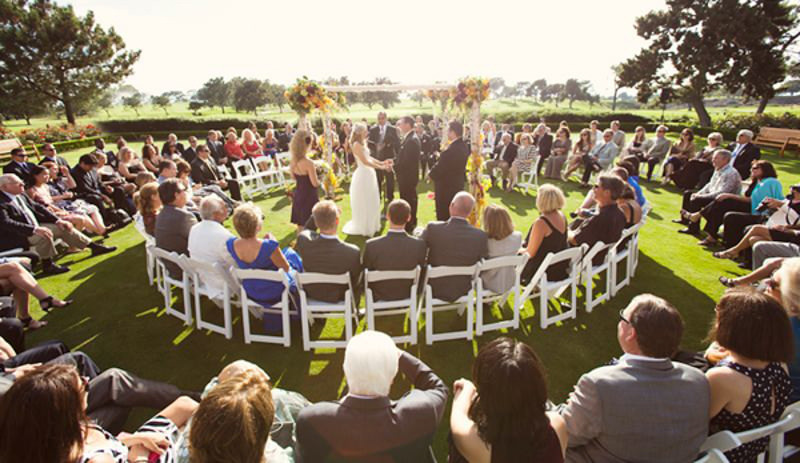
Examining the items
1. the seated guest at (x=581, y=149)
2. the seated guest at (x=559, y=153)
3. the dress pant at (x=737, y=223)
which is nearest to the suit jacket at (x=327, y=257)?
the dress pant at (x=737, y=223)

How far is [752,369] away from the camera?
7.30 ft

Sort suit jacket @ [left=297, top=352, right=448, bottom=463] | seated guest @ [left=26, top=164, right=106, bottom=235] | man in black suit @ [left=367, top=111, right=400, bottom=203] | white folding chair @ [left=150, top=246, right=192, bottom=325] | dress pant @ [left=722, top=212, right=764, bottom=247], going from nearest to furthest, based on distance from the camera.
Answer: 1. suit jacket @ [left=297, top=352, right=448, bottom=463]
2. white folding chair @ [left=150, top=246, right=192, bottom=325]
3. dress pant @ [left=722, top=212, right=764, bottom=247]
4. seated guest @ [left=26, top=164, right=106, bottom=235]
5. man in black suit @ [left=367, top=111, right=400, bottom=203]

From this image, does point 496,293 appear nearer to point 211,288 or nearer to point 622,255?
point 622,255

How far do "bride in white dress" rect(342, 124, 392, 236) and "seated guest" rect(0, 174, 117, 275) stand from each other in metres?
4.87

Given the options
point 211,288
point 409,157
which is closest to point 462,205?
point 211,288

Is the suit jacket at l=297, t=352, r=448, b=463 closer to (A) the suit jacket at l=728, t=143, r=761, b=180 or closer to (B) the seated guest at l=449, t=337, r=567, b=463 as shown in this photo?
(B) the seated guest at l=449, t=337, r=567, b=463

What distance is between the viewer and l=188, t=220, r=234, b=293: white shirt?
180 inches

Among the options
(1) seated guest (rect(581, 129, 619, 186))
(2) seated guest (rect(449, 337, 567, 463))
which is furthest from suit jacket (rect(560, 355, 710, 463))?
(1) seated guest (rect(581, 129, 619, 186))

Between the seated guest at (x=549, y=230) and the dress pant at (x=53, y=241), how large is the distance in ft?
25.2

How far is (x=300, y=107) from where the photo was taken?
9.09m

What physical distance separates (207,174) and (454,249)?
808 cm

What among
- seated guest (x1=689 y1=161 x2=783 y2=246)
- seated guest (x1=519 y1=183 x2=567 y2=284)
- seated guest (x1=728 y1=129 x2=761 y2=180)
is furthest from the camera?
seated guest (x1=728 y1=129 x2=761 y2=180)

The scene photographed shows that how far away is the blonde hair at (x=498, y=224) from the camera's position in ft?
15.4

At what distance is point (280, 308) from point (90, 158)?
24.4 ft
